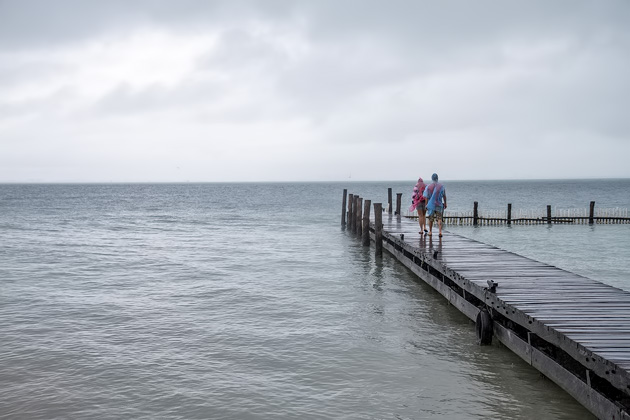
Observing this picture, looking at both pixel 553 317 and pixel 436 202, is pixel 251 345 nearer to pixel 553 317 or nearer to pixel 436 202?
pixel 553 317

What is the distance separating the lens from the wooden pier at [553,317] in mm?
6273

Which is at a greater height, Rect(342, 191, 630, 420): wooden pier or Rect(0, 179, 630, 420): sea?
Rect(342, 191, 630, 420): wooden pier

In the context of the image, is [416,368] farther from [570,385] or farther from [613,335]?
[613,335]

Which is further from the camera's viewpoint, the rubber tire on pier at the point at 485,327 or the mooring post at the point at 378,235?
the mooring post at the point at 378,235

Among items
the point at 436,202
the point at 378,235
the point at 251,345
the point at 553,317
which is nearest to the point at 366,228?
the point at 378,235

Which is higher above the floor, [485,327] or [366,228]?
[366,228]

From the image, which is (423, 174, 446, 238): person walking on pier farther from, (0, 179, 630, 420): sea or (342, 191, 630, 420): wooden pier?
(0, 179, 630, 420): sea

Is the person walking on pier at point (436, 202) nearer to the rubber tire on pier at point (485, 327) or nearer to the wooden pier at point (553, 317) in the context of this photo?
the wooden pier at point (553, 317)

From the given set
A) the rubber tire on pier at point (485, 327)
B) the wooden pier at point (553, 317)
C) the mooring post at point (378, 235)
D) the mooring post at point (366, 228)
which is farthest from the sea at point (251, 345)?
the mooring post at point (366, 228)

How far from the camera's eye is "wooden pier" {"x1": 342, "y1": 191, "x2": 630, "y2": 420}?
627cm

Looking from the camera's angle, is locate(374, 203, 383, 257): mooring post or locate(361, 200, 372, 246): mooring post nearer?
locate(374, 203, 383, 257): mooring post

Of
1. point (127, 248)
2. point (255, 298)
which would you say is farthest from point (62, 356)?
point (127, 248)

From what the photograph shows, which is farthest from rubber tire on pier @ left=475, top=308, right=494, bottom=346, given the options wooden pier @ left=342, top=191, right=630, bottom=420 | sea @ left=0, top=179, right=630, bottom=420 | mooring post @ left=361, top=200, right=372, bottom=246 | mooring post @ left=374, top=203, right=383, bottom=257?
mooring post @ left=361, top=200, right=372, bottom=246

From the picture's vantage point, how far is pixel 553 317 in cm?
781
